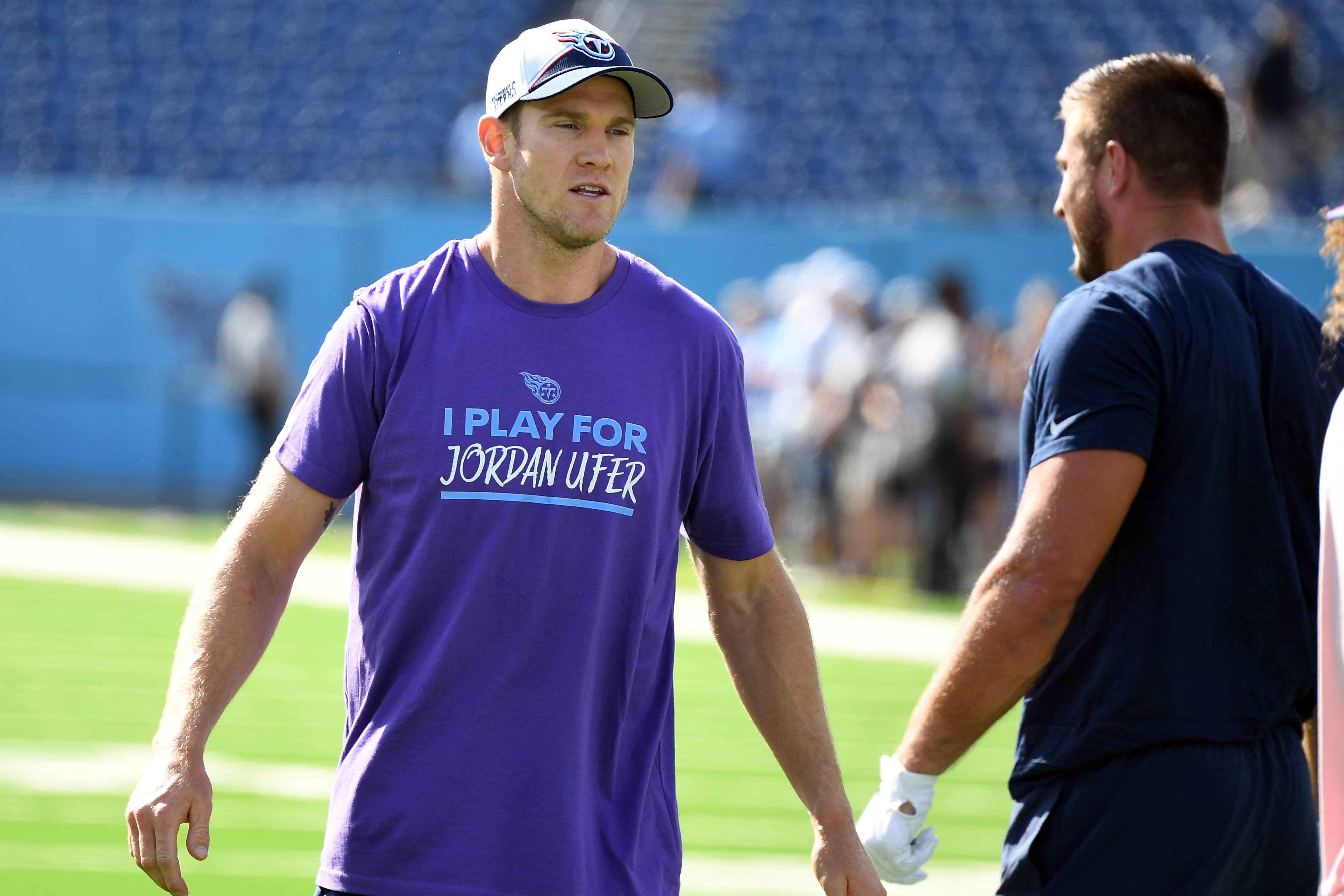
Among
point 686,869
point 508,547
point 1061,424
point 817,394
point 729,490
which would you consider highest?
point 817,394

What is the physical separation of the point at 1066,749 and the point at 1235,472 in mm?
604

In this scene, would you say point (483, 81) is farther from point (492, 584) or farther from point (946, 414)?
point (492, 584)

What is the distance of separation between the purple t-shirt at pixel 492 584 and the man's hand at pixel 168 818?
26 cm

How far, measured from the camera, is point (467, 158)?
71.4 ft

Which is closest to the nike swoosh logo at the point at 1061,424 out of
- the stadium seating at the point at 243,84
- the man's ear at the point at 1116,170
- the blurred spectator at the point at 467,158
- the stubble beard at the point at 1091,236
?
the stubble beard at the point at 1091,236

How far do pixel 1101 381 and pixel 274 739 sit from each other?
19.9 ft

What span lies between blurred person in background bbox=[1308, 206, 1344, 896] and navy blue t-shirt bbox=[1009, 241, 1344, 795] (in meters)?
0.79

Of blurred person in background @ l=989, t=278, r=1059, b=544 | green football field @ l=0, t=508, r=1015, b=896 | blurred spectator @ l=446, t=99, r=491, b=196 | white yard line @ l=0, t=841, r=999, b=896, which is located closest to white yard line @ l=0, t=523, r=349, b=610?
green football field @ l=0, t=508, r=1015, b=896

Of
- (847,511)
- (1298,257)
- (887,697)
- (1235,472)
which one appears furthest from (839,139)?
(1235,472)

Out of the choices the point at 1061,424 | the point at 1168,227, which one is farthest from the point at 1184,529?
the point at 1168,227

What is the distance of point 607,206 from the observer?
128 inches

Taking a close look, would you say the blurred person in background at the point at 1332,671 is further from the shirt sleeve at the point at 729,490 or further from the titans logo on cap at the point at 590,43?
the titans logo on cap at the point at 590,43

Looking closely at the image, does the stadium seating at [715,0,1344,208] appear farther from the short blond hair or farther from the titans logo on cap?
the titans logo on cap

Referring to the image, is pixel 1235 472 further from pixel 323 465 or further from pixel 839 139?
pixel 839 139
